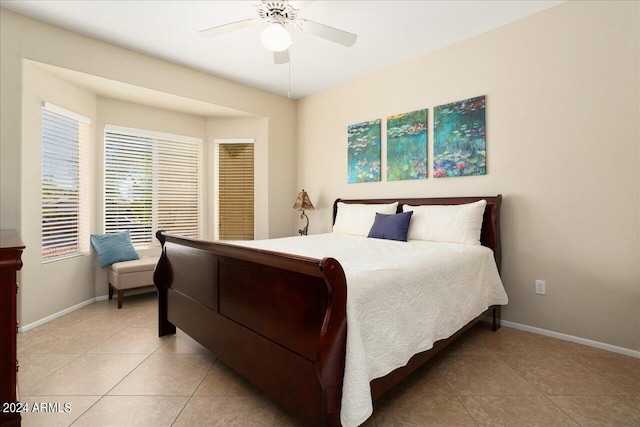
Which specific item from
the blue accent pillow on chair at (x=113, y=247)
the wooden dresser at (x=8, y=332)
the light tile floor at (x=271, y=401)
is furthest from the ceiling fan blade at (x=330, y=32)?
the blue accent pillow on chair at (x=113, y=247)

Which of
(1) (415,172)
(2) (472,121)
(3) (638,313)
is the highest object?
(2) (472,121)

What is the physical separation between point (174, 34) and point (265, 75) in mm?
1205

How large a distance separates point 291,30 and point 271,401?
3.11m

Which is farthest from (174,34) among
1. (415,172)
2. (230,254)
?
(415,172)

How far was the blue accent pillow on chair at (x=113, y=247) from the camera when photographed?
3506 millimetres

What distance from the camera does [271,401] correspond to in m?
1.76

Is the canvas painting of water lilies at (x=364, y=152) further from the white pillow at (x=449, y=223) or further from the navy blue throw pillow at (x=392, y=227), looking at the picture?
the white pillow at (x=449, y=223)

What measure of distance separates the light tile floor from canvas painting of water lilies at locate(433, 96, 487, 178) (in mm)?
1607

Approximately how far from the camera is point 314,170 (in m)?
4.61

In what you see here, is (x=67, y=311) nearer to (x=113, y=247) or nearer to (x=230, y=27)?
(x=113, y=247)

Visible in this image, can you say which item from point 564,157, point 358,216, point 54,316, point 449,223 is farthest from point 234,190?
point 564,157

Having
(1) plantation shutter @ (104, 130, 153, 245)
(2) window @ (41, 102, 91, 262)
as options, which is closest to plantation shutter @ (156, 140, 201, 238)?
(1) plantation shutter @ (104, 130, 153, 245)

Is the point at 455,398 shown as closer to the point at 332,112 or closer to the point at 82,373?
the point at 82,373

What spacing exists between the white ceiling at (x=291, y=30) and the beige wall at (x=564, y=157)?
0.31 m
